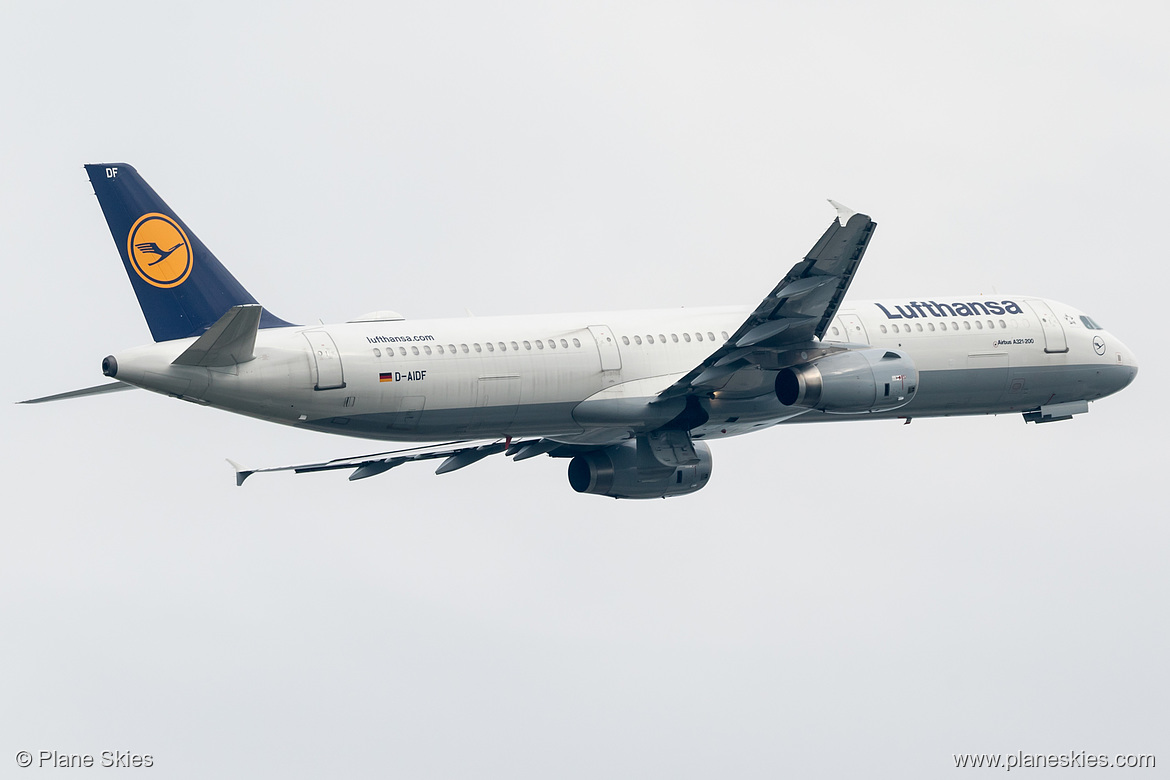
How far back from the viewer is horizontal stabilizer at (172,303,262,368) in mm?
40656

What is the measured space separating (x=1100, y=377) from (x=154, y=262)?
1065 inches

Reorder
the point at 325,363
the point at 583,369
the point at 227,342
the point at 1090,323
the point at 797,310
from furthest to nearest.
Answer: the point at 1090,323 → the point at 583,369 → the point at 797,310 → the point at 325,363 → the point at 227,342

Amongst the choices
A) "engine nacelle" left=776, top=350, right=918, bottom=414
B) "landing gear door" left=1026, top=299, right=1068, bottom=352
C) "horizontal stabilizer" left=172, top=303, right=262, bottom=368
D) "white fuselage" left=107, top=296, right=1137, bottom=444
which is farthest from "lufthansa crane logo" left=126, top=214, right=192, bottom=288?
"landing gear door" left=1026, top=299, right=1068, bottom=352

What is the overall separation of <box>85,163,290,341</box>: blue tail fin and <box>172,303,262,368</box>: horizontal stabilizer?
1792 millimetres

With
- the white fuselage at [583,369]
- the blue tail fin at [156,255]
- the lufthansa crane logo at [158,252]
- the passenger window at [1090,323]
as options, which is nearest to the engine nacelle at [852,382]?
the white fuselage at [583,369]

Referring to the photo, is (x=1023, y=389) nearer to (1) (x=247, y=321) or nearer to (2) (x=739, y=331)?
(2) (x=739, y=331)

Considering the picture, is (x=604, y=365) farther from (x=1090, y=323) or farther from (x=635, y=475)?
(x=1090, y=323)

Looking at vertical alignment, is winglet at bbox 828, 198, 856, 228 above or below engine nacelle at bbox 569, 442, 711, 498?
above

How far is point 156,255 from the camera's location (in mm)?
43031

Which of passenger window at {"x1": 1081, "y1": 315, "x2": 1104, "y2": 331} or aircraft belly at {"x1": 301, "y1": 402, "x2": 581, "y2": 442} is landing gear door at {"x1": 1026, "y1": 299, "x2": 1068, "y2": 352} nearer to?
passenger window at {"x1": 1081, "y1": 315, "x2": 1104, "y2": 331}

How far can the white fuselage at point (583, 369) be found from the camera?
42.7 meters

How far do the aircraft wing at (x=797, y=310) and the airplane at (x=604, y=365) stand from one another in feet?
0.15

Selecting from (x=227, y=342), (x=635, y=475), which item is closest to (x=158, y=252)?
(x=227, y=342)

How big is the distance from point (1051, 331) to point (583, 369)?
48.3 feet
